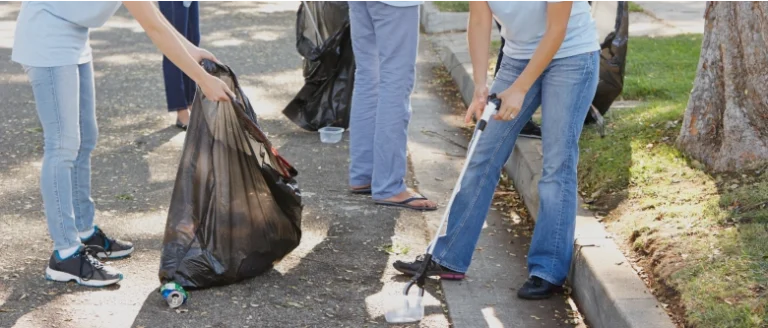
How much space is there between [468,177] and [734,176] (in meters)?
1.38

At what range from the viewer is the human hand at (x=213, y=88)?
3887 millimetres

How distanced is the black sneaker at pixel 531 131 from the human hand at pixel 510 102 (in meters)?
2.04

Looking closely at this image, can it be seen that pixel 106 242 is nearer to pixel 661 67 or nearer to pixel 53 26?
pixel 53 26

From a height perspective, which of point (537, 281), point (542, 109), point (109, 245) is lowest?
point (109, 245)

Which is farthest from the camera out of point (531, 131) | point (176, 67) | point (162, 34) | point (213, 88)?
point (176, 67)

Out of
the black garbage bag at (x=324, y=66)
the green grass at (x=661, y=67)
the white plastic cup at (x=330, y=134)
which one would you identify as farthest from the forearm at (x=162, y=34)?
the green grass at (x=661, y=67)

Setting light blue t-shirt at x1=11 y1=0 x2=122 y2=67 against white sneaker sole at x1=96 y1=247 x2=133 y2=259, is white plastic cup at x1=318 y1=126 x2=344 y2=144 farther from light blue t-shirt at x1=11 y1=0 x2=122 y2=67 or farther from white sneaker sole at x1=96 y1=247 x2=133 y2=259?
light blue t-shirt at x1=11 y1=0 x2=122 y2=67

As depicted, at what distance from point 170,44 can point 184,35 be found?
109 inches

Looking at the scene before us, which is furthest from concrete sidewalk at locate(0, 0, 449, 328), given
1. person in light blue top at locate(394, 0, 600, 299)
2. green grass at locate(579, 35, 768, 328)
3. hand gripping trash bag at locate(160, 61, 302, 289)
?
green grass at locate(579, 35, 768, 328)

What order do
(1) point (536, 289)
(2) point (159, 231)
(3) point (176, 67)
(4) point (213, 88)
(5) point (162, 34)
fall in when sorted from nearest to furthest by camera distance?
1. (5) point (162, 34)
2. (4) point (213, 88)
3. (1) point (536, 289)
4. (2) point (159, 231)
5. (3) point (176, 67)

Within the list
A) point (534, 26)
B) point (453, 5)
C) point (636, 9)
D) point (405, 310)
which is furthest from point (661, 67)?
point (405, 310)

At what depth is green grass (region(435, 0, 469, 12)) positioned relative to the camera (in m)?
10.7

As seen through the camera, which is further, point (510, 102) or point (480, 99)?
point (480, 99)

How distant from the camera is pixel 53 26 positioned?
390 cm
